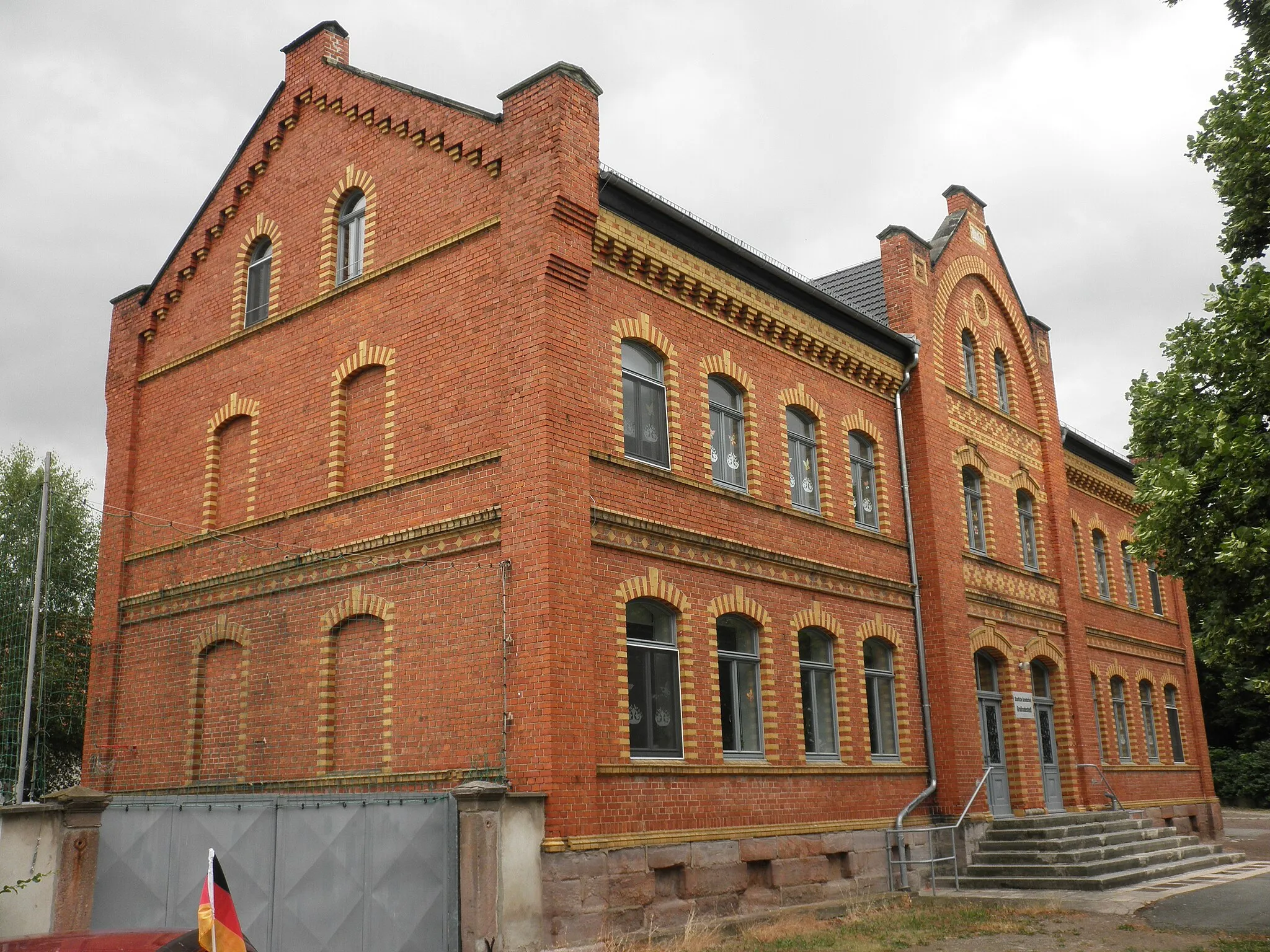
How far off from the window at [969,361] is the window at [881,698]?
643cm

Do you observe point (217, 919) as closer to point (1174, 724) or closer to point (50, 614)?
point (50, 614)

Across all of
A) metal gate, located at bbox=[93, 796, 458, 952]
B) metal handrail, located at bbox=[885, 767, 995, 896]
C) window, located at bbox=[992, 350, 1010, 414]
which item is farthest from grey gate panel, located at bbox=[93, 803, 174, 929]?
window, located at bbox=[992, 350, 1010, 414]

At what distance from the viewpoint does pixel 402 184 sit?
634 inches

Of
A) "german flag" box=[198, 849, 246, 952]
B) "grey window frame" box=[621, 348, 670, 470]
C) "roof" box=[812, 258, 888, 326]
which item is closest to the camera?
"german flag" box=[198, 849, 246, 952]

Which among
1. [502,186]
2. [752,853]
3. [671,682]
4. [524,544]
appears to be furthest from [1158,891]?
Result: [502,186]

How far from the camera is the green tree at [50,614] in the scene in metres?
19.5

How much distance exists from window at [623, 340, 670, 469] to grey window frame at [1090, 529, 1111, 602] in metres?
15.6

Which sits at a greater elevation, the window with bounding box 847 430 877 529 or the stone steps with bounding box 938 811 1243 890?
the window with bounding box 847 430 877 529

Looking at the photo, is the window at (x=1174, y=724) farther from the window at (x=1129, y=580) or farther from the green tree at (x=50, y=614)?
the green tree at (x=50, y=614)

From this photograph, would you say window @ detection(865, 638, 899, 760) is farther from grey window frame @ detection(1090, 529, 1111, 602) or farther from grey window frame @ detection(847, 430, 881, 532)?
grey window frame @ detection(1090, 529, 1111, 602)

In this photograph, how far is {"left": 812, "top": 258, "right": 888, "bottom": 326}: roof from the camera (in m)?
21.7

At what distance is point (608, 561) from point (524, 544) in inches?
48.5

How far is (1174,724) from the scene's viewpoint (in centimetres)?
2931

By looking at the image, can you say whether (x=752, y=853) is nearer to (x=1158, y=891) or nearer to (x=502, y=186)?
(x=1158, y=891)
